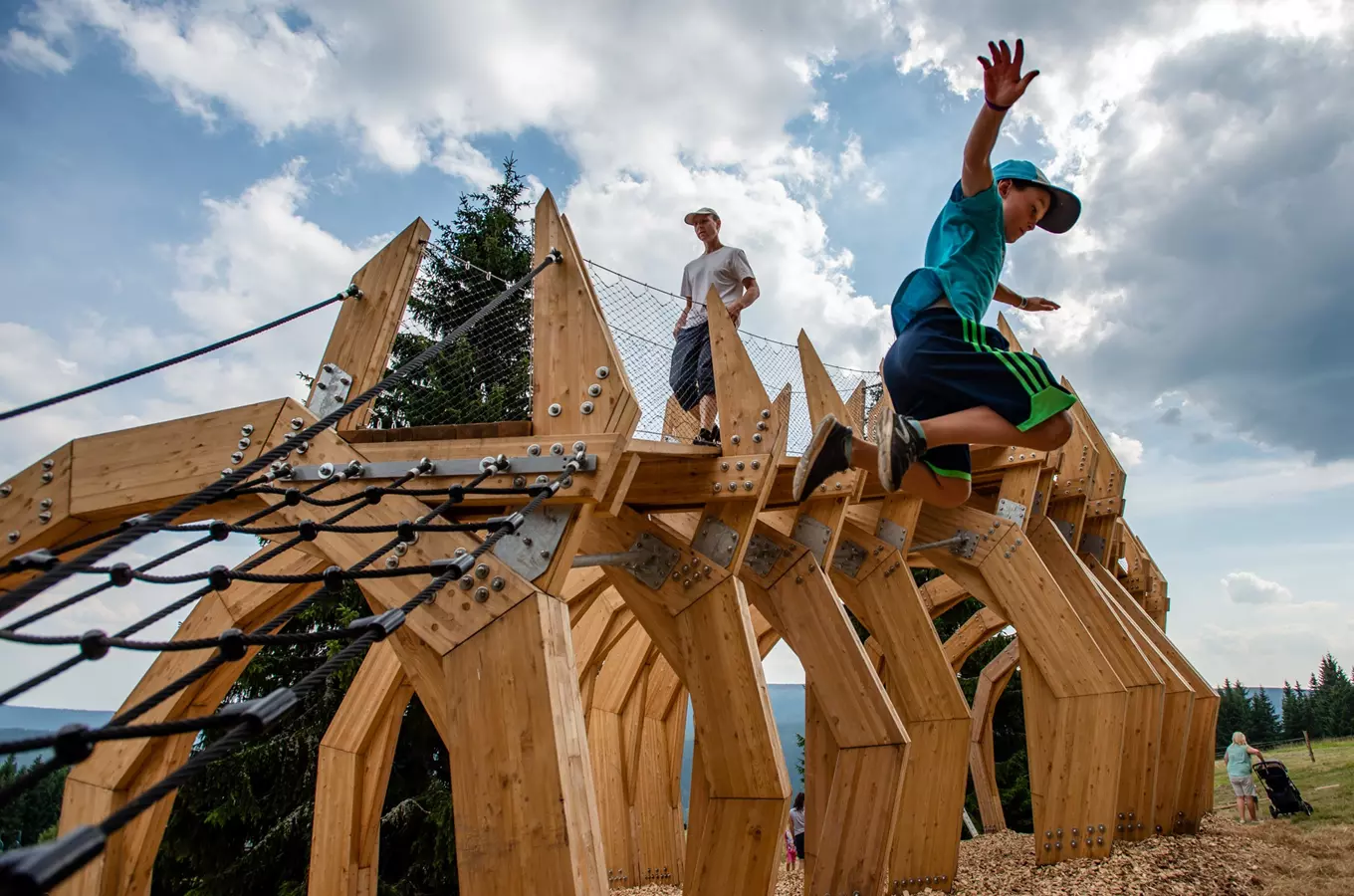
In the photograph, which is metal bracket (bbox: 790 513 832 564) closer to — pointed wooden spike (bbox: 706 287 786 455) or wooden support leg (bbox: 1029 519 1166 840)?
pointed wooden spike (bbox: 706 287 786 455)

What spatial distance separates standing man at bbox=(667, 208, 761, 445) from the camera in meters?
6.78

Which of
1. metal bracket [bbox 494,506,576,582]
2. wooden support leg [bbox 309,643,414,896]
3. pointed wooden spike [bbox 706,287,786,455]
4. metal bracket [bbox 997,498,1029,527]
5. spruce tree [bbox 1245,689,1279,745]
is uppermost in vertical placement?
pointed wooden spike [bbox 706,287,786,455]

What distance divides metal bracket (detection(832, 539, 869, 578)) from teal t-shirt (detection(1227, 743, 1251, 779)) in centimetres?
695

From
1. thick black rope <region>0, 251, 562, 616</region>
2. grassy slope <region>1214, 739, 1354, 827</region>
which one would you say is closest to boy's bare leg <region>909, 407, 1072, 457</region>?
thick black rope <region>0, 251, 562, 616</region>

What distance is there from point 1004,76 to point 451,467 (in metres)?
2.52

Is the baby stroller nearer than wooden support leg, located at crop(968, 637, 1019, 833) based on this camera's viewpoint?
Yes

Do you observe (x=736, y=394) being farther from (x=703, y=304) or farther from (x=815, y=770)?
(x=815, y=770)

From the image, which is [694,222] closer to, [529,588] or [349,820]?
[529,588]

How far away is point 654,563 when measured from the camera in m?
5.49

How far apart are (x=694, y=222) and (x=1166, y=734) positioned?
24.0 ft

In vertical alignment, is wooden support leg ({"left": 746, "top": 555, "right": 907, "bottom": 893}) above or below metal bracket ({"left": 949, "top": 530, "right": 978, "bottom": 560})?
below

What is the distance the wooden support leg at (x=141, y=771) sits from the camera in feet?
18.4

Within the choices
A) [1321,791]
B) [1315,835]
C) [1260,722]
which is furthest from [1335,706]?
[1315,835]

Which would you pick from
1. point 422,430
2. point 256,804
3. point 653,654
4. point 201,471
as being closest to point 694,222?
point 422,430
